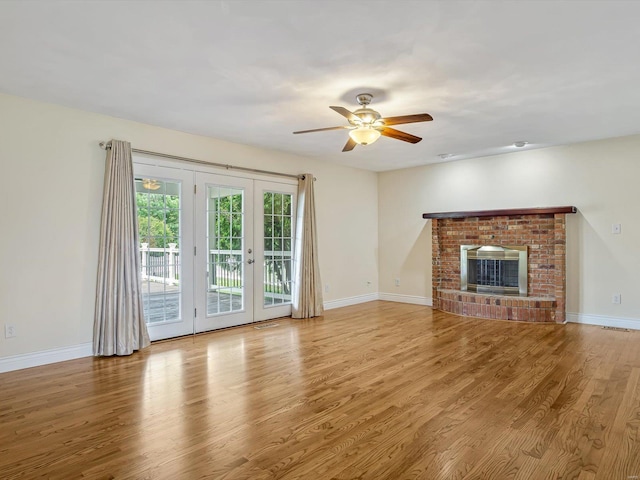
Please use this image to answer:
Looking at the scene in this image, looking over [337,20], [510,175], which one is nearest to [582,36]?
[337,20]

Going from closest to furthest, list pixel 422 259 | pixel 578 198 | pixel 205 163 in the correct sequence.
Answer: pixel 205 163 < pixel 578 198 < pixel 422 259

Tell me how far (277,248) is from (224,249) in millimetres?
934

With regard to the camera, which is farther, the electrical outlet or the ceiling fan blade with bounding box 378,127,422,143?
the ceiling fan blade with bounding box 378,127,422,143

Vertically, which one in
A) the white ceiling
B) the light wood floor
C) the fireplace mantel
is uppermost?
the white ceiling

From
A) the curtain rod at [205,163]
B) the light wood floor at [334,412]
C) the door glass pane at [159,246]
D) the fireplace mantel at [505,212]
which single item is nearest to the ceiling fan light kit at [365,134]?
the light wood floor at [334,412]

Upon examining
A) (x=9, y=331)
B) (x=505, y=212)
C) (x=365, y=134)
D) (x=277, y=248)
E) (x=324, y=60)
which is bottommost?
(x=9, y=331)

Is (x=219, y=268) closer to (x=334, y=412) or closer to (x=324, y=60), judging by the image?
(x=334, y=412)

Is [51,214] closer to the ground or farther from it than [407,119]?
closer to the ground

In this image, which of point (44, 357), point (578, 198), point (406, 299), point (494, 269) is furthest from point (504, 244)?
point (44, 357)

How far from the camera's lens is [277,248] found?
5.85 meters

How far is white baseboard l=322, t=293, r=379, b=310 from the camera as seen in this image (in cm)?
663

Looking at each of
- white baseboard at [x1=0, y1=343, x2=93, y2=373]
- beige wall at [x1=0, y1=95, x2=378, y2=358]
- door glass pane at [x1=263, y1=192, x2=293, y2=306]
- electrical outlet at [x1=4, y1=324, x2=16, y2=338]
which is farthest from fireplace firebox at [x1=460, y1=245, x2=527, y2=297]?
electrical outlet at [x1=4, y1=324, x2=16, y2=338]

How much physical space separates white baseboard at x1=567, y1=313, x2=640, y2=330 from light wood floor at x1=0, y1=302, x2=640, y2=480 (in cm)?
75

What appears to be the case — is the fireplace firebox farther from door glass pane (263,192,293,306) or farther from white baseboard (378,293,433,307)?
door glass pane (263,192,293,306)
